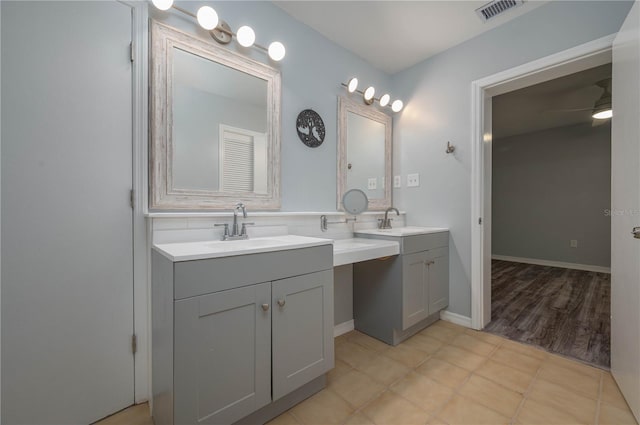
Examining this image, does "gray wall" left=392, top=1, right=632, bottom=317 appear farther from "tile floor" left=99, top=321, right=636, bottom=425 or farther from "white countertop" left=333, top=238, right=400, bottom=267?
"white countertop" left=333, top=238, right=400, bottom=267

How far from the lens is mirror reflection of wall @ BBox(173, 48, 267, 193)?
1465 mm

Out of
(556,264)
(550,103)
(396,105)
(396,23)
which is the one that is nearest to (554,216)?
(556,264)

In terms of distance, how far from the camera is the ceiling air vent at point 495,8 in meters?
1.84

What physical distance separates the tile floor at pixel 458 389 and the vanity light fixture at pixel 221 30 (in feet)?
6.72

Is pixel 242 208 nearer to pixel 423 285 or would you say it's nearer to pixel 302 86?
pixel 302 86

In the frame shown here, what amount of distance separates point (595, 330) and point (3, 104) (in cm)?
387

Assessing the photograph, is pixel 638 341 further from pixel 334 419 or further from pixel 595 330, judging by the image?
pixel 334 419

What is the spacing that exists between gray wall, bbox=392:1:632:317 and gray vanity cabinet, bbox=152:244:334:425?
4.73 ft

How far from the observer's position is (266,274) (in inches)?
46.9

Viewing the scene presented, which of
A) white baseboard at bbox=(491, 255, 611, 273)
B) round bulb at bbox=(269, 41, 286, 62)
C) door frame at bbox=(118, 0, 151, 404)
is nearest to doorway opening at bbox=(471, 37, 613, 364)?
round bulb at bbox=(269, 41, 286, 62)

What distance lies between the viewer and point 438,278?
7.41 feet

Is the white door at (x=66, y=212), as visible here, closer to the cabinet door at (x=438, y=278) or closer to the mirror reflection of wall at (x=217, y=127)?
the mirror reflection of wall at (x=217, y=127)

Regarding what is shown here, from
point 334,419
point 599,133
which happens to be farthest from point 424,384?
point 599,133

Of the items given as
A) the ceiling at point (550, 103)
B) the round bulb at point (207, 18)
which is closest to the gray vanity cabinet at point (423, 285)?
the round bulb at point (207, 18)
